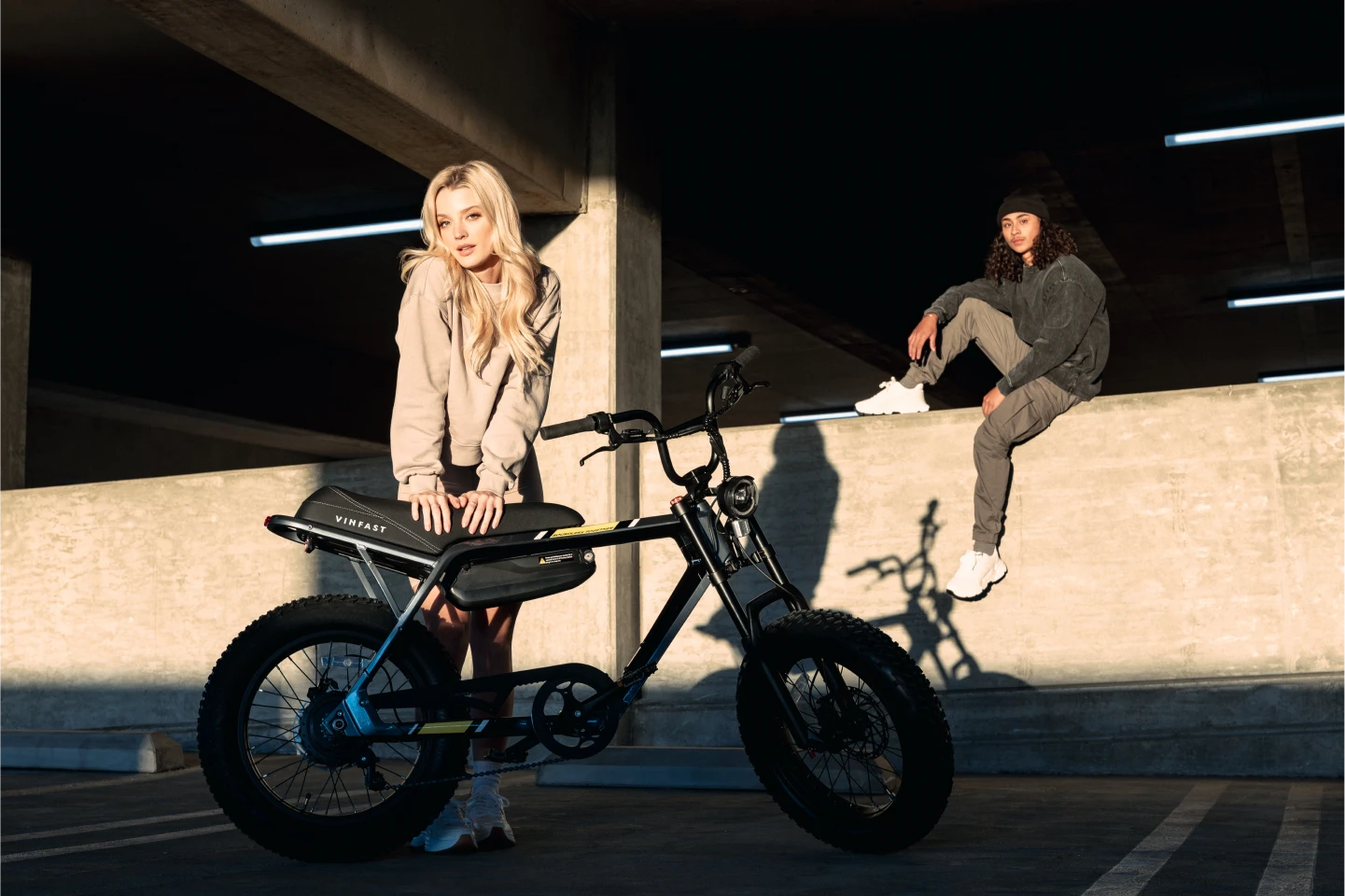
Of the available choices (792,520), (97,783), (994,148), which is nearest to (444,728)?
(97,783)

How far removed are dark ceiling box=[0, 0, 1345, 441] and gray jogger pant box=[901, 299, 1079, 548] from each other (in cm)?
207

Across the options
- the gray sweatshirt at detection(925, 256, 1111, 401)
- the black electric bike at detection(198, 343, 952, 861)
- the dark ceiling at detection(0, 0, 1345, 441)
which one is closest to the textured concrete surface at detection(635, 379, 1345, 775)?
the gray sweatshirt at detection(925, 256, 1111, 401)

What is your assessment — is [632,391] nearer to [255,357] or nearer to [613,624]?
[613,624]

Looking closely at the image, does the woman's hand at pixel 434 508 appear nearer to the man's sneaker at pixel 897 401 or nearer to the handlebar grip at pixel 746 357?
the handlebar grip at pixel 746 357

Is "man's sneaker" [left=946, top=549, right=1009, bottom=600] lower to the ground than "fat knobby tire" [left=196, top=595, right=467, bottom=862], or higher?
higher

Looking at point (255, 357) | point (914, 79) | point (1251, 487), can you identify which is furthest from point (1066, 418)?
point (255, 357)

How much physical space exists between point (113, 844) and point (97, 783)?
213 centimetres

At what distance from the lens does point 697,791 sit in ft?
16.7

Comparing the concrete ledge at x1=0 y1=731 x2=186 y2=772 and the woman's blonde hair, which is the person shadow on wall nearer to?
the concrete ledge at x1=0 y1=731 x2=186 y2=772

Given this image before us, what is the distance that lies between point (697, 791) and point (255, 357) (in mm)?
12403

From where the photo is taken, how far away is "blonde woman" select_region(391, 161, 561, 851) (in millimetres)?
3436

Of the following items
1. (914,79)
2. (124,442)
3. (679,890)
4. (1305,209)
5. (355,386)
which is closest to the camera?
(679,890)

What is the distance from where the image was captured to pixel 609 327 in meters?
7.30

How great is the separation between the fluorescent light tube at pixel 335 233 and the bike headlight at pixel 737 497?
7.96 meters
